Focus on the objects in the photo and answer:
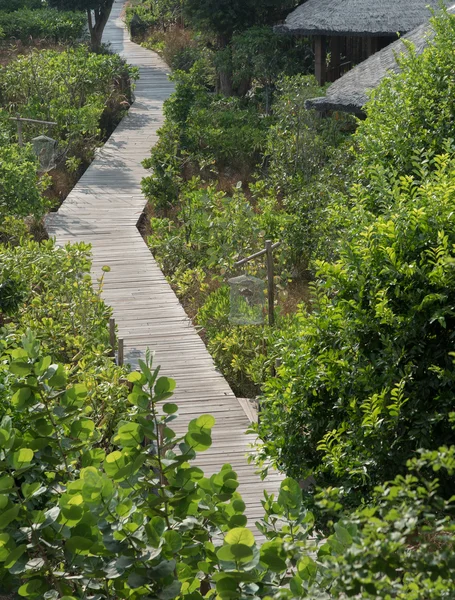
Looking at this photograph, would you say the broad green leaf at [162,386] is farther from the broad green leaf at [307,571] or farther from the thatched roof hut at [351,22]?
the thatched roof hut at [351,22]

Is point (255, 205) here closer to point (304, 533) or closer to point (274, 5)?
point (274, 5)

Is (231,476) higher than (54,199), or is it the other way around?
(231,476)

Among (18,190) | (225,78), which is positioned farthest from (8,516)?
(225,78)

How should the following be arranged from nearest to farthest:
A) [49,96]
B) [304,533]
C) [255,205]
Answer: [304,533], [255,205], [49,96]

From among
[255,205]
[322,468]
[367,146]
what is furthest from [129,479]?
[255,205]

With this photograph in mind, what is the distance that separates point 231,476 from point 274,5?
819 inches

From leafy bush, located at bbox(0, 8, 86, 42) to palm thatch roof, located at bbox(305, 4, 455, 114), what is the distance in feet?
53.6

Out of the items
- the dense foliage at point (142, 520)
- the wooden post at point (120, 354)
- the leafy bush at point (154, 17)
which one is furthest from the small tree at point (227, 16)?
the dense foliage at point (142, 520)

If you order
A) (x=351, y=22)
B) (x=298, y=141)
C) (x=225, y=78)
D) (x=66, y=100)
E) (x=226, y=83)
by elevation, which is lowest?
(x=226, y=83)

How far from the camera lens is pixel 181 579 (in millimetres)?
3277

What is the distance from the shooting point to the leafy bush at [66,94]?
18.6 m

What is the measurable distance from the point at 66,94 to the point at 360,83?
7500 mm

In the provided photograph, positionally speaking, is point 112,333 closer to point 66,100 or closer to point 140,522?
point 140,522

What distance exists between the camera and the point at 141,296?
11.5m
